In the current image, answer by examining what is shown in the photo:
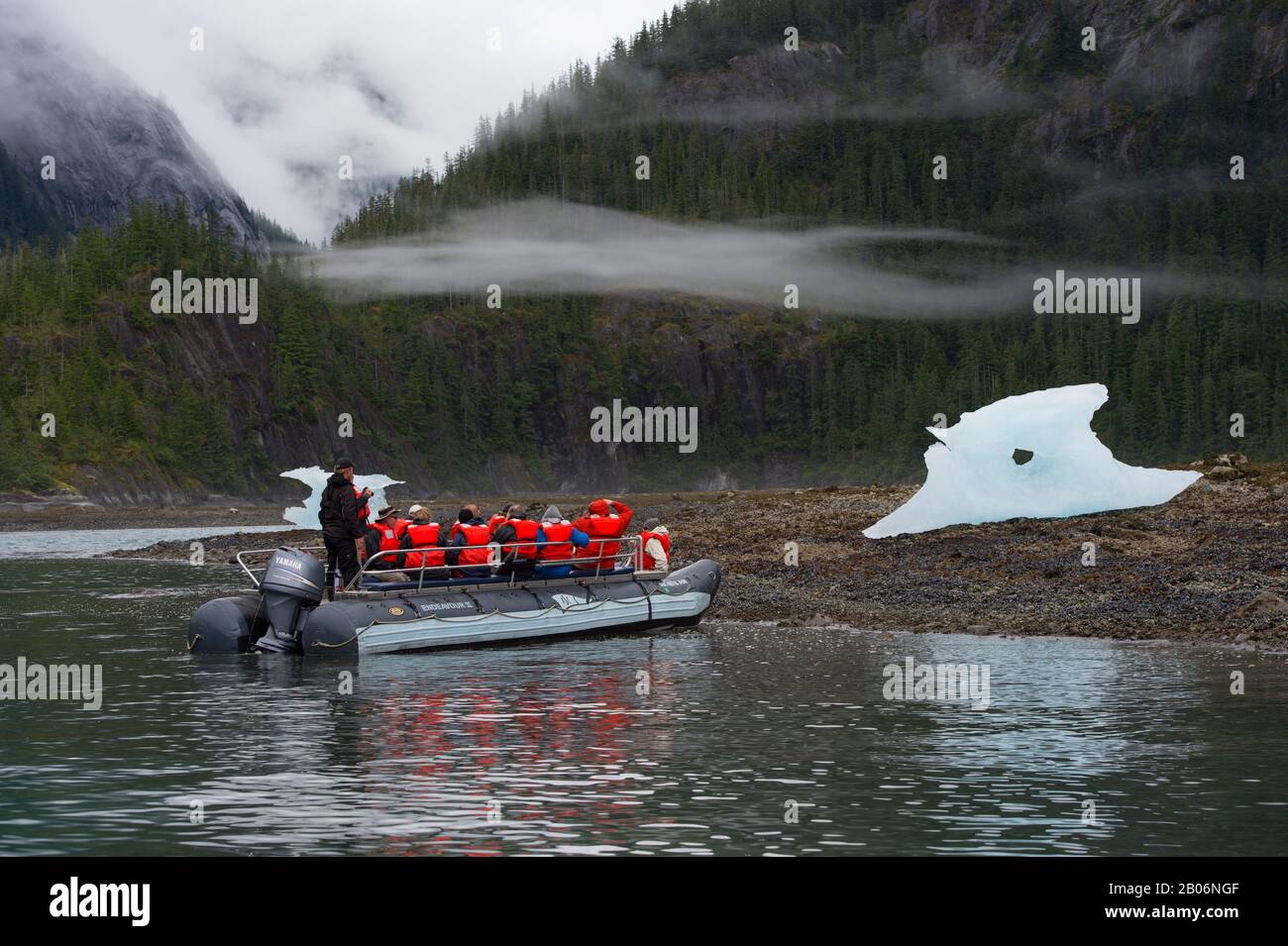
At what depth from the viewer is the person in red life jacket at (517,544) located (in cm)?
2856

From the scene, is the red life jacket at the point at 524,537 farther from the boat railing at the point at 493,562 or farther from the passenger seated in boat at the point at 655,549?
the passenger seated in boat at the point at 655,549

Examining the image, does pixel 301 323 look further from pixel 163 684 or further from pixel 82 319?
pixel 163 684

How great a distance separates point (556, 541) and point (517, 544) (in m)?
1.12

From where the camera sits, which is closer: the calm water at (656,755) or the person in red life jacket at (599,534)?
the calm water at (656,755)

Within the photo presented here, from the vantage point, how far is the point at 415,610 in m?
26.8

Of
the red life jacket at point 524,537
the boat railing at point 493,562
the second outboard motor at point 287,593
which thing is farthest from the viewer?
the red life jacket at point 524,537

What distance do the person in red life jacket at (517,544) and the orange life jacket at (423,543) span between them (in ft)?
3.96

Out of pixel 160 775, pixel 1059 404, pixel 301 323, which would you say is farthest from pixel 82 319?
pixel 160 775

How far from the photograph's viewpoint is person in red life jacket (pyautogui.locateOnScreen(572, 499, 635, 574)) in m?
29.8

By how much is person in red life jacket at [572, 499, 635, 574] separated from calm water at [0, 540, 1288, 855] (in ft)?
9.37

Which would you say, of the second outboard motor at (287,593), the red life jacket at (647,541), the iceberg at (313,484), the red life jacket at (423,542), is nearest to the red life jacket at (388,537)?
the red life jacket at (423,542)

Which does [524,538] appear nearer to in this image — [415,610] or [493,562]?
[493,562]

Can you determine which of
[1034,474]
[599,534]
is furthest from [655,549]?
[1034,474]
